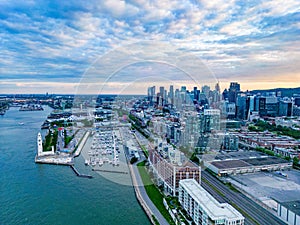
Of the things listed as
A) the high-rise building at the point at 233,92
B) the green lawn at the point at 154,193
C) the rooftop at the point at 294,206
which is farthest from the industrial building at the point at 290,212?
→ the high-rise building at the point at 233,92

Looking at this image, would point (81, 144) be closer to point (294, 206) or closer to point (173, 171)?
point (173, 171)

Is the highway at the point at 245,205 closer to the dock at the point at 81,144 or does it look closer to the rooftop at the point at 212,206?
the rooftop at the point at 212,206

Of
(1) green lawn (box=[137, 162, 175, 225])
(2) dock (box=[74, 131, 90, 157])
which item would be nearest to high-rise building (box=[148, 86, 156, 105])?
(1) green lawn (box=[137, 162, 175, 225])

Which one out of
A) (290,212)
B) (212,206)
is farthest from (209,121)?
(212,206)

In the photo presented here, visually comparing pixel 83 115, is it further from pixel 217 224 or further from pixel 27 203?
pixel 217 224

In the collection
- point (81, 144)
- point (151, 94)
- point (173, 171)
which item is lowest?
point (81, 144)

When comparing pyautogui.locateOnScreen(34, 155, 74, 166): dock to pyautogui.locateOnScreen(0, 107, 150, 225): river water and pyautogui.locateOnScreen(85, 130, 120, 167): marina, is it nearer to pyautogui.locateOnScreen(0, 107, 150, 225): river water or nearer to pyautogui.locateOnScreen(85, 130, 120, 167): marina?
pyautogui.locateOnScreen(0, 107, 150, 225): river water
